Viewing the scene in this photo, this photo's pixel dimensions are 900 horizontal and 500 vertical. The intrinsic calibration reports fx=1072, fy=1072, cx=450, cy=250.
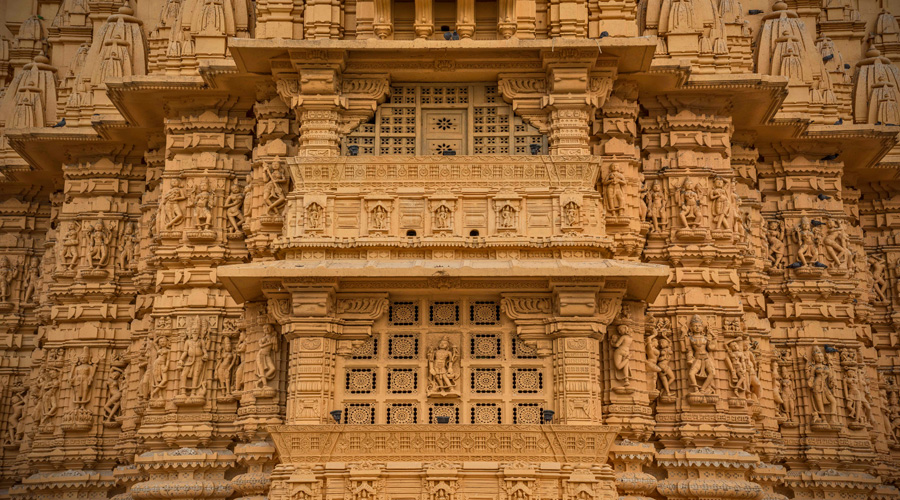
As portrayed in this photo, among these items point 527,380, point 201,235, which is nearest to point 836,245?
point 527,380

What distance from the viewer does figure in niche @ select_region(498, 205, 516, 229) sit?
1697 centimetres

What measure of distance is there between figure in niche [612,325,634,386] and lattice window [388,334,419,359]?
3242 mm

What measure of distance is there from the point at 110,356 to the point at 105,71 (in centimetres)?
545

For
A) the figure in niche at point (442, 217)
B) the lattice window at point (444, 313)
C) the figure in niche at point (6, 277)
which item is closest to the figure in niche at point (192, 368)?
the lattice window at point (444, 313)

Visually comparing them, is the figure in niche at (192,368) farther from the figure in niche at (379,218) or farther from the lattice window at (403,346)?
the figure in niche at (379,218)

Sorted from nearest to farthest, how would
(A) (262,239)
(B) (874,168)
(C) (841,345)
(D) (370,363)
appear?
(D) (370,363), (A) (262,239), (C) (841,345), (B) (874,168)

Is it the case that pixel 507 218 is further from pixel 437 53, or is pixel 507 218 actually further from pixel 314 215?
pixel 314 215

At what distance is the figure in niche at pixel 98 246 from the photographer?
2011 centimetres

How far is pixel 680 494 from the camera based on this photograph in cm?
1712

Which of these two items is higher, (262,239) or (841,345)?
(262,239)

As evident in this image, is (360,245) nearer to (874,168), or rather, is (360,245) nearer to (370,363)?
(370,363)

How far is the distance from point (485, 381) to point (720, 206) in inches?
214

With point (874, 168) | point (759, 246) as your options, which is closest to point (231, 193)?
point (759, 246)

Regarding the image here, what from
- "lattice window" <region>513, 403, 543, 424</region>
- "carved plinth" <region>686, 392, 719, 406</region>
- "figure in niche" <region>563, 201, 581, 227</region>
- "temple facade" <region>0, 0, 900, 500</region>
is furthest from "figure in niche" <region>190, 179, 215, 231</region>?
"carved plinth" <region>686, 392, 719, 406</region>
